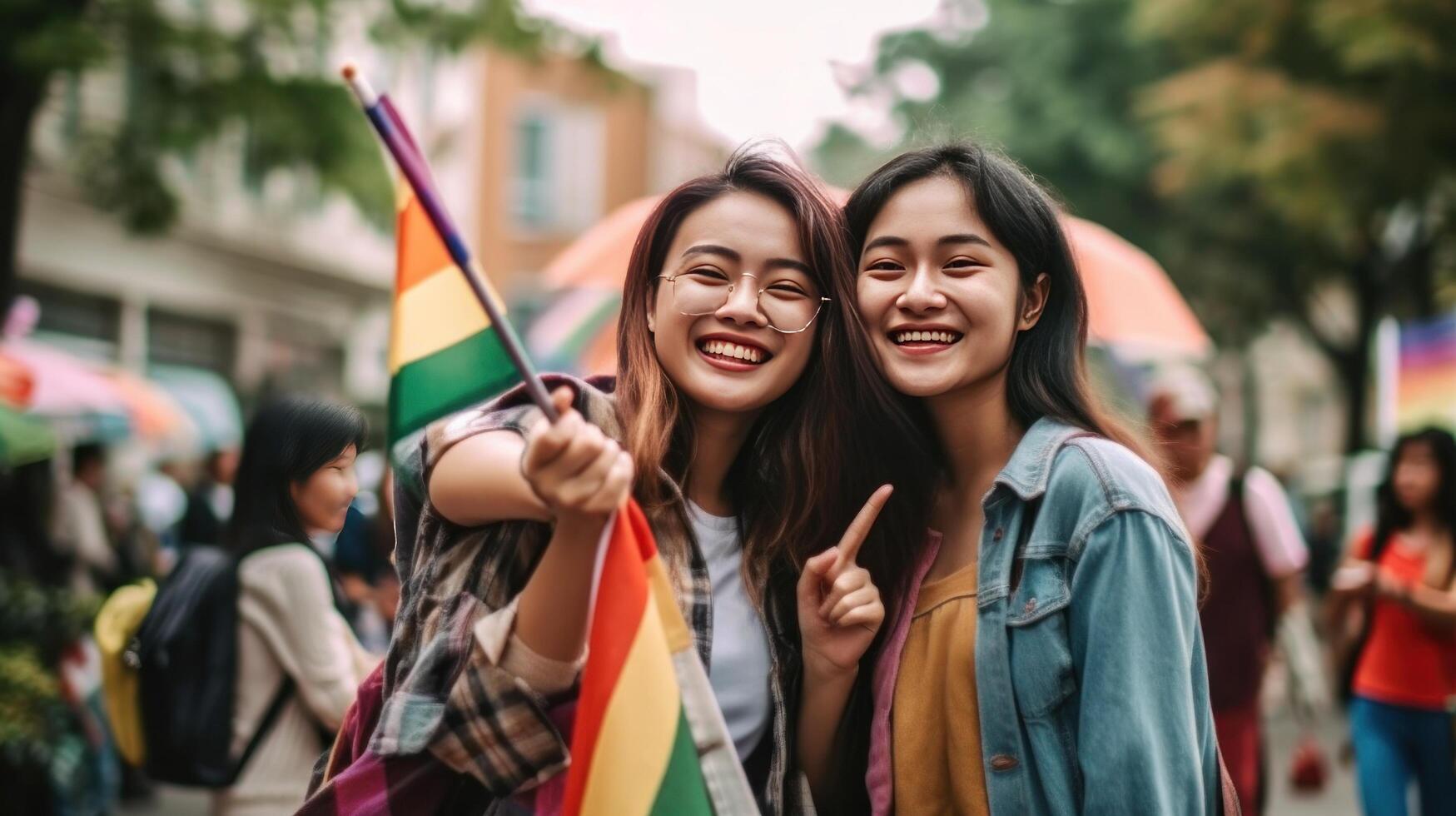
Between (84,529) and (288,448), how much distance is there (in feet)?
23.9

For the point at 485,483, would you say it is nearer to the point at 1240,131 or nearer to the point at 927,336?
the point at 927,336

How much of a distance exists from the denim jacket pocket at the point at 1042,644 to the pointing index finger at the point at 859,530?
0.30 meters

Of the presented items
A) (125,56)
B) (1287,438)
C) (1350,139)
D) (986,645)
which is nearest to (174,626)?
(986,645)

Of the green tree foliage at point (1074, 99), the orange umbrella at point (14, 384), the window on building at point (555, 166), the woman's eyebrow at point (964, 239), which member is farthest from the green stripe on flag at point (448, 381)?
the window on building at point (555, 166)

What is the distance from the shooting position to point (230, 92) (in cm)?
1044

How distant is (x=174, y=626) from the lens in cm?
384

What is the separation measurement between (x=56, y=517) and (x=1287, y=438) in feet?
138

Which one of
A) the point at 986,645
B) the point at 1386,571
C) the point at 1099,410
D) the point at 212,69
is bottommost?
the point at 1386,571

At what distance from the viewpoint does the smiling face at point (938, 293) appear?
264cm

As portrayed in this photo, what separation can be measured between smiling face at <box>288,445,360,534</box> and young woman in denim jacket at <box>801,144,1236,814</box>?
958 millimetres

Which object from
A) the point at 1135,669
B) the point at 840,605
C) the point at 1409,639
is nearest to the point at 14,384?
the point at 840,605

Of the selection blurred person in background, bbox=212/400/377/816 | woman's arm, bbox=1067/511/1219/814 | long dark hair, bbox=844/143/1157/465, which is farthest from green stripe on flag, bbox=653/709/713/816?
blurred person in background, bbox=212/400/377/816

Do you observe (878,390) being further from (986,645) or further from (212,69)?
(212,69)

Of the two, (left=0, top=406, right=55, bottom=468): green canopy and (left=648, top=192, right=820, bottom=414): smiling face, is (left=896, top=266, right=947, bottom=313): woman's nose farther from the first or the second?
(left=0, top=406, right=55, bottom=468): green canopy
